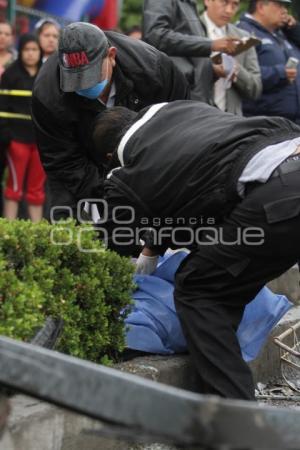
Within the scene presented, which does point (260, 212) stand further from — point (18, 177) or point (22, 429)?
point (18, 177)

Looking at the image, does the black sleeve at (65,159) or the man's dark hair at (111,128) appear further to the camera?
the black sleeve at (65,159)

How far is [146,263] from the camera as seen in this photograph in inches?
196

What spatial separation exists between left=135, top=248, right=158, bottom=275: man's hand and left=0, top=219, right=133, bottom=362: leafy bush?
44cm

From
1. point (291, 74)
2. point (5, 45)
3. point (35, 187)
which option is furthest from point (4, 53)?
point (291, 74)

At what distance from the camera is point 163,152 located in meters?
4.17

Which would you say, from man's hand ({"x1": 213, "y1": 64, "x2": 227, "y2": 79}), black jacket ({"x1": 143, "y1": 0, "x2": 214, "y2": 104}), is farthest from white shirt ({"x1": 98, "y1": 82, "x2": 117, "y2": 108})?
man's hand ({"x1": 213, "y1": 64, "x2": 227, "y2": 79})

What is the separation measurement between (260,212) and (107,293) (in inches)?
32.1

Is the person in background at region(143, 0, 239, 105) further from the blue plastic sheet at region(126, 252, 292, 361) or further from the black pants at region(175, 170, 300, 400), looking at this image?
the black pants at region(175, 170, 300, 400)

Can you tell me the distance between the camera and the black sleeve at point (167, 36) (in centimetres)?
688

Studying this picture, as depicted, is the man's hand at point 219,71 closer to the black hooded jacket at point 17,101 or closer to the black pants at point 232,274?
the black hooded jacket at point 17,101

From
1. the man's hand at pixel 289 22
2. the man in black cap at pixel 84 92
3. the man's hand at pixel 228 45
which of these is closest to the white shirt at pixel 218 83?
the man's hand at pixel 228 45

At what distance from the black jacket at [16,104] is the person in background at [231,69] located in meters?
1.91

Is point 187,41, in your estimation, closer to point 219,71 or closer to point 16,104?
point 219,71

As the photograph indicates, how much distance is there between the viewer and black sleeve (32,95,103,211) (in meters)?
5.47
